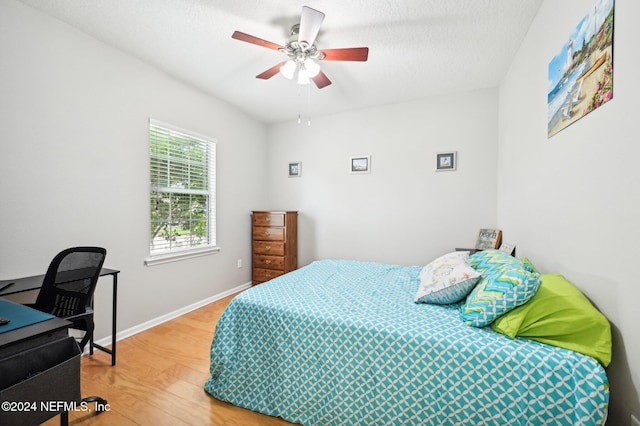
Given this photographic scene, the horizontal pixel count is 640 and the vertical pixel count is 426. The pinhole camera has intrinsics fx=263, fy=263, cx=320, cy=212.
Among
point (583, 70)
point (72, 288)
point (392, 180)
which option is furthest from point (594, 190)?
point (72, 288)

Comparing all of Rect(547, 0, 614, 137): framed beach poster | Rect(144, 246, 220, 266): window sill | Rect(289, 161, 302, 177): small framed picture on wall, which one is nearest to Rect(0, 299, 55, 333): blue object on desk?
Rect(144, 246, 220, 266): window sill

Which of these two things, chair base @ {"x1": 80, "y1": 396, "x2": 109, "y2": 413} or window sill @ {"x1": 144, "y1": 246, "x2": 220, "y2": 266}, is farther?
window sill @ {"x1": 144, "y1": 246, "x2": 220, "y2": 266}

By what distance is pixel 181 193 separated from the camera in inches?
125

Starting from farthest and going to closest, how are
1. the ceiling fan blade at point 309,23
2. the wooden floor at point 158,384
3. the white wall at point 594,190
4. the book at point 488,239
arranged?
the book at point 488,239 < the ceiling fan blade at point 309,23 < the wooden floor at point 158,384 < the white wall at point 594,190

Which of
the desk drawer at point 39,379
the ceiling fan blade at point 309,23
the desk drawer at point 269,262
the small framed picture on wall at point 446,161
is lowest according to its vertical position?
the desk drawer at point 269,262

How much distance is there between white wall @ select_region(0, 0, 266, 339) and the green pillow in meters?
Result: 3.05

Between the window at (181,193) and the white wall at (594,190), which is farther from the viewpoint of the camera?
the window at (181,193)

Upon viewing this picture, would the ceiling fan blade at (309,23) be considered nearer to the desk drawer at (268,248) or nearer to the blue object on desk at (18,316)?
the blue object on desk at (18,316)

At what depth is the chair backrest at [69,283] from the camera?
1.58 meters

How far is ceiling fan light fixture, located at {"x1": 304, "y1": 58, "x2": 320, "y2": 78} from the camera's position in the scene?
7.42 feet

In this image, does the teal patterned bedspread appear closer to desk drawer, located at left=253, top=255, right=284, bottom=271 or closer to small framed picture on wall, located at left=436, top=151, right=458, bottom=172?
desk drawer, located at left=253, top=255, right=284, bottom=271

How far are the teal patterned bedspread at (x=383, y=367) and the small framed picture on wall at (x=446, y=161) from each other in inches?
85.6

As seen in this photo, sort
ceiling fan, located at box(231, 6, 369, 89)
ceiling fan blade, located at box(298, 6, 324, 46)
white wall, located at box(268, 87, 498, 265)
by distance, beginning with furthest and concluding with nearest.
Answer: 1. white wall, located at box(268, 87, 498, 265)
2. ceiling fan, located at box(231, 6, 369, 89)
3. ceiling fan blade, located at box(298, 6, 324, 46)

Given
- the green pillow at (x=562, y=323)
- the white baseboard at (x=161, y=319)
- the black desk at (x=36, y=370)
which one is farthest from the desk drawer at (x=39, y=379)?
the green pillow at (x=562, y=323)
